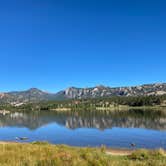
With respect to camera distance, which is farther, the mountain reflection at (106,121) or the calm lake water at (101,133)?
the mountain reflection at (106,121)

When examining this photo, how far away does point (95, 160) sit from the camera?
32.6 ft

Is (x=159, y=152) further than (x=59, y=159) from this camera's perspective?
Yes

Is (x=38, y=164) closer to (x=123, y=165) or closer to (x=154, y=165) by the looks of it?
(x=123, y=165)

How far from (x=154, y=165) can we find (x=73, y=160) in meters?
3.12

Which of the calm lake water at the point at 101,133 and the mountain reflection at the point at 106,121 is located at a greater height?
the mountain reflection at the point at 106,121

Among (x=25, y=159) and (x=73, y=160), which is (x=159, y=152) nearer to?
(x=73, y=160)

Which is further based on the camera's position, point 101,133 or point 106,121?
point 106,121

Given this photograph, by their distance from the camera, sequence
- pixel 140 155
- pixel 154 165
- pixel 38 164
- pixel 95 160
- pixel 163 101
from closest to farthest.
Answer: pixel 38 164 → pixel 95 160 → pixel 154 165 → pixel 140 155 → pixel 163 101

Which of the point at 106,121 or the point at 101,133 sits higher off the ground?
the point at 106,121

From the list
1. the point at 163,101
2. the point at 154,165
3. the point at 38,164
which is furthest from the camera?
the point at 163,101

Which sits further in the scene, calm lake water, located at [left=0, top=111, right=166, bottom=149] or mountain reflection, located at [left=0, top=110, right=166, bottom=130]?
mountain reflection, located at [left=0, top=110, right=166, bottom=130]

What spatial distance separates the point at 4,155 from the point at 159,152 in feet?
27.7

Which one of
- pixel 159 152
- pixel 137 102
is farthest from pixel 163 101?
pixel 159 152

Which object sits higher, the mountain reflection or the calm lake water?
the mountain reflection
